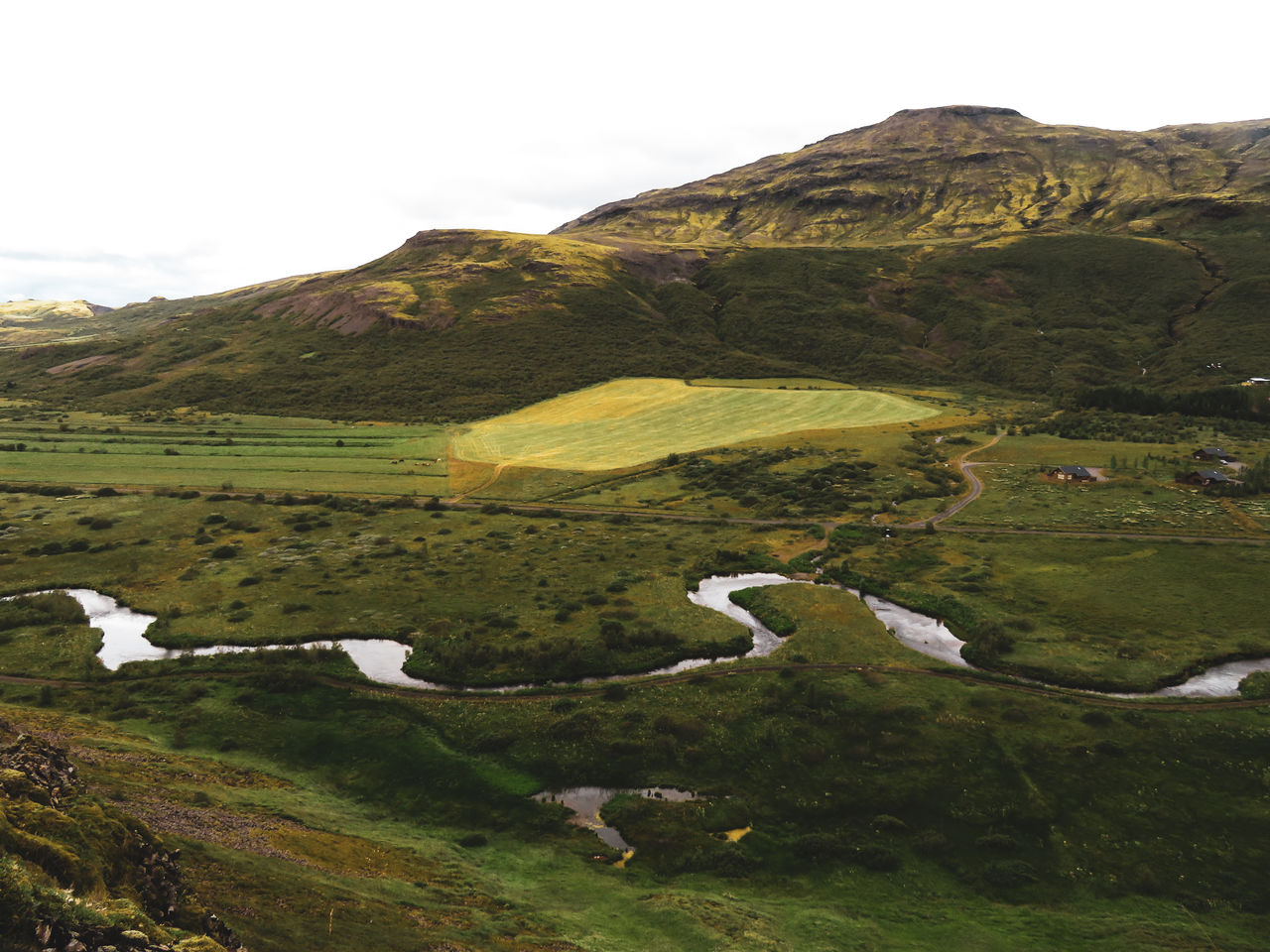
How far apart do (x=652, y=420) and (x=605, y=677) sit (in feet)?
370

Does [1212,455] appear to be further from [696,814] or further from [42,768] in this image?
[42,768]

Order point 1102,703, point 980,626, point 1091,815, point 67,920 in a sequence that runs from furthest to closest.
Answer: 1. point 980,626
2. point 1102,703
3. point 1091,815
4. point 67,920

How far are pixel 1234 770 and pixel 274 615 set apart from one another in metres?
78.7

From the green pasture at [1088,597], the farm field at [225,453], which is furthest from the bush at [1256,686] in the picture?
the farm field at [225,453]

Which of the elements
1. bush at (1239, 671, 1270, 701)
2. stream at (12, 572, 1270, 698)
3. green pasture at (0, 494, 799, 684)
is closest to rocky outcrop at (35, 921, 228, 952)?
stream at (12, 572, 1270, 698)

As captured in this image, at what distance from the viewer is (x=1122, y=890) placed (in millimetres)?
32500

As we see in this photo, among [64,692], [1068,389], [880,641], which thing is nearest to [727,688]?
[880,641]

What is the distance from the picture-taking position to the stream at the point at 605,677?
5088cm

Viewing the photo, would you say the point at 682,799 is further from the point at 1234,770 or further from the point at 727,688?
the point at 1234,770

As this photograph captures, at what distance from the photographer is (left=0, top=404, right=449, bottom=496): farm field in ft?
374

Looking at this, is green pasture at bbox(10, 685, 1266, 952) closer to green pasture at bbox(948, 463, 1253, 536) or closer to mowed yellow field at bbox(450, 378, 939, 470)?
green pasture at bbox(948, 463, 1253, 536)

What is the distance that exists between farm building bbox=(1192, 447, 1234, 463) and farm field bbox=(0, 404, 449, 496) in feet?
429

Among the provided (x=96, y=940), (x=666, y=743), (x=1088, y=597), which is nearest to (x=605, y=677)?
(x=666, y=743)

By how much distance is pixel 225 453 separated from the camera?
13300 cm
